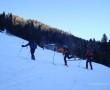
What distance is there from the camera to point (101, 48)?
105 m

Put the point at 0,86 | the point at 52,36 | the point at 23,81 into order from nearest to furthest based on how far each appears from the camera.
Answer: the point at 0,86
the point at 23,81
the point at 52,36

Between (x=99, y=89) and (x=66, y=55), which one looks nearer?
(x=99, y=89)

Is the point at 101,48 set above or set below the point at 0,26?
below

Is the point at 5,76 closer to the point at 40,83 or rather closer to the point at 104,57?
the point at 40,83

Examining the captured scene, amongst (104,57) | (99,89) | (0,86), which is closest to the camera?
(0,86)

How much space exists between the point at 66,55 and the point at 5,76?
9728 millimetres

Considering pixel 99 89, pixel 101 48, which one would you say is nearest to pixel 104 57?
pixel 101 48

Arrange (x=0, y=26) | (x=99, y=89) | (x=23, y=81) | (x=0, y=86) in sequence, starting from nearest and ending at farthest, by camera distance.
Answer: (x=0, y=86) < (x=23, y=81) < (x=99, y=89) < (x=0, y=26)

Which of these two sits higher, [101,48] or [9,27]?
[9,27]

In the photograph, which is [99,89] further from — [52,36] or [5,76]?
[52,36]

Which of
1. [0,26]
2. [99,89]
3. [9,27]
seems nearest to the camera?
[99,89]

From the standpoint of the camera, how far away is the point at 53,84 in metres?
11.3

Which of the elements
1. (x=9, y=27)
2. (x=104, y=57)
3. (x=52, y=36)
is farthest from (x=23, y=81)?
(x=52, y=36)

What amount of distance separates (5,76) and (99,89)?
449cm
